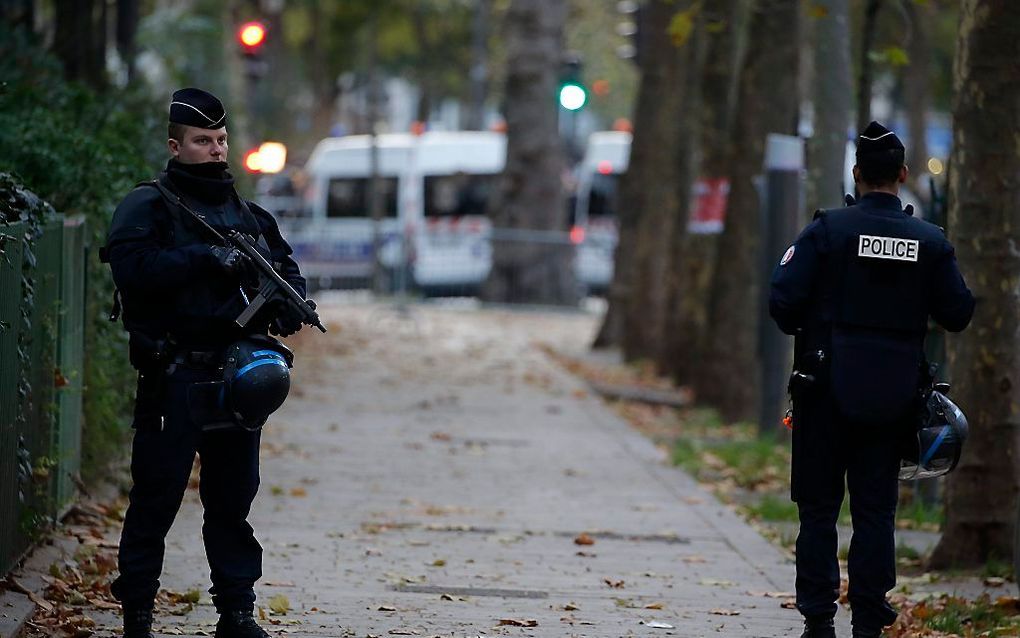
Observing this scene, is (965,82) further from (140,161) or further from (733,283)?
(733,283)

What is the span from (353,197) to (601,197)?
521 cm

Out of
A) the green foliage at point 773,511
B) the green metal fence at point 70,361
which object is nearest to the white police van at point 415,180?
the green foliage at point 773,511

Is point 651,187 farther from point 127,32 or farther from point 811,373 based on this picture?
point 811,373

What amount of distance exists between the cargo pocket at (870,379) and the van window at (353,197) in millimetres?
29072

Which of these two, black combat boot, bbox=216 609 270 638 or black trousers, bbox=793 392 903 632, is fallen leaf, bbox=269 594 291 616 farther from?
black trousers, bbox=793 392 903 632

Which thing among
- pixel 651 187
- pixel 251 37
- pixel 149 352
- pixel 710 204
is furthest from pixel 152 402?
pixel 251 37

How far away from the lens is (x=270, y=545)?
8922 mm

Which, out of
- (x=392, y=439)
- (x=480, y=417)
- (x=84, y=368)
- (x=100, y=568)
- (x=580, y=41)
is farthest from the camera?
(x=580, y=41)

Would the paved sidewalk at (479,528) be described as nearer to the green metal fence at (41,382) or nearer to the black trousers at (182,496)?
the green metal fence at (41,382)

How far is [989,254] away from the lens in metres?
8.42

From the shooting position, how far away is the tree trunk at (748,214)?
15.0 metres

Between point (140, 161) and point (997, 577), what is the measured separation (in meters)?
5.40

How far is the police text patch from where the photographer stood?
630 cm

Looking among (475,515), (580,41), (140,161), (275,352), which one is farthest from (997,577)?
(580,41)
